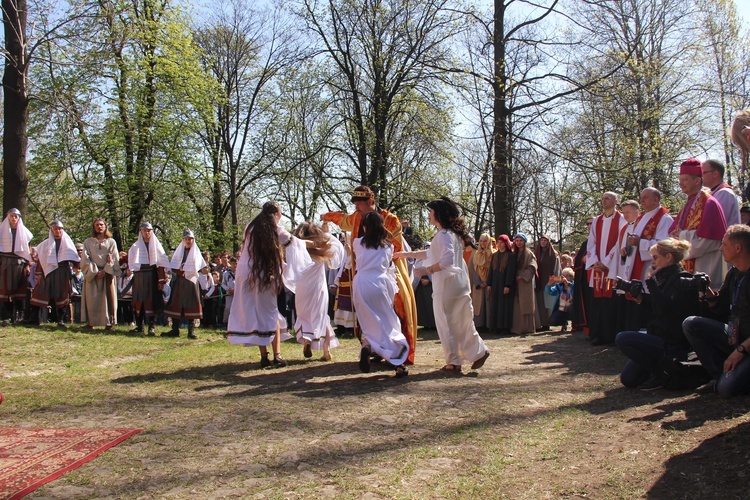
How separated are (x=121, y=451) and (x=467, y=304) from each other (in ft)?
14.5

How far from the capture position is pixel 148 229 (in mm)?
13219

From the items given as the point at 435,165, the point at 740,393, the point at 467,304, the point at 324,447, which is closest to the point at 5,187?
the point at 467,304

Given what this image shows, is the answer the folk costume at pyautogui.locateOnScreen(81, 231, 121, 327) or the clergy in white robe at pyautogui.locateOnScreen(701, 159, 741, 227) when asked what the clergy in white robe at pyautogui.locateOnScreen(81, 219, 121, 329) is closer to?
the folk costume at pyautogui.locateOnScreen(81, 231, 121, 327)

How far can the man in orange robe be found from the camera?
8.20 metres

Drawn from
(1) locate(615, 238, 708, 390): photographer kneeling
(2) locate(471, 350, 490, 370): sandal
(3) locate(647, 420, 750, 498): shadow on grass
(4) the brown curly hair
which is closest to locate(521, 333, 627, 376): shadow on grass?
(2) locate(471, 350, 490, 370): sandal

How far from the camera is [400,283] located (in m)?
8.27

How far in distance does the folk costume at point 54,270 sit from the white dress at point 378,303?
7.93 m

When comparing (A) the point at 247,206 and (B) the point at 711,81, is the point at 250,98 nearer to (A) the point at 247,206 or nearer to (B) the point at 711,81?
(A) the point at 247,206

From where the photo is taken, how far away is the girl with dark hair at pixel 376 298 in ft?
24.2

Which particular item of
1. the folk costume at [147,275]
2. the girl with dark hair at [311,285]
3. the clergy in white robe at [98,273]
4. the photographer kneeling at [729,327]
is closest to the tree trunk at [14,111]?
the clergy in white robe at [98,273]

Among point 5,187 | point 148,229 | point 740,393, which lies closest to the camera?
point 740,393

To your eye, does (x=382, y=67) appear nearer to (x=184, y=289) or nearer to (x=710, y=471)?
(x=184, y=289)

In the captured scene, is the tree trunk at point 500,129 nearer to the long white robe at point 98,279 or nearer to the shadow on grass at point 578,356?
the shadow on grass at point 578,356

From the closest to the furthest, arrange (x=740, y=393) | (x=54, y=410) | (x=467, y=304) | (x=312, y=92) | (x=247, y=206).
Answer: (x=740, y=393) → (x=54, y=410) → (x=467, y=304) → (x=312, y=92) → (x=247, y=206)
